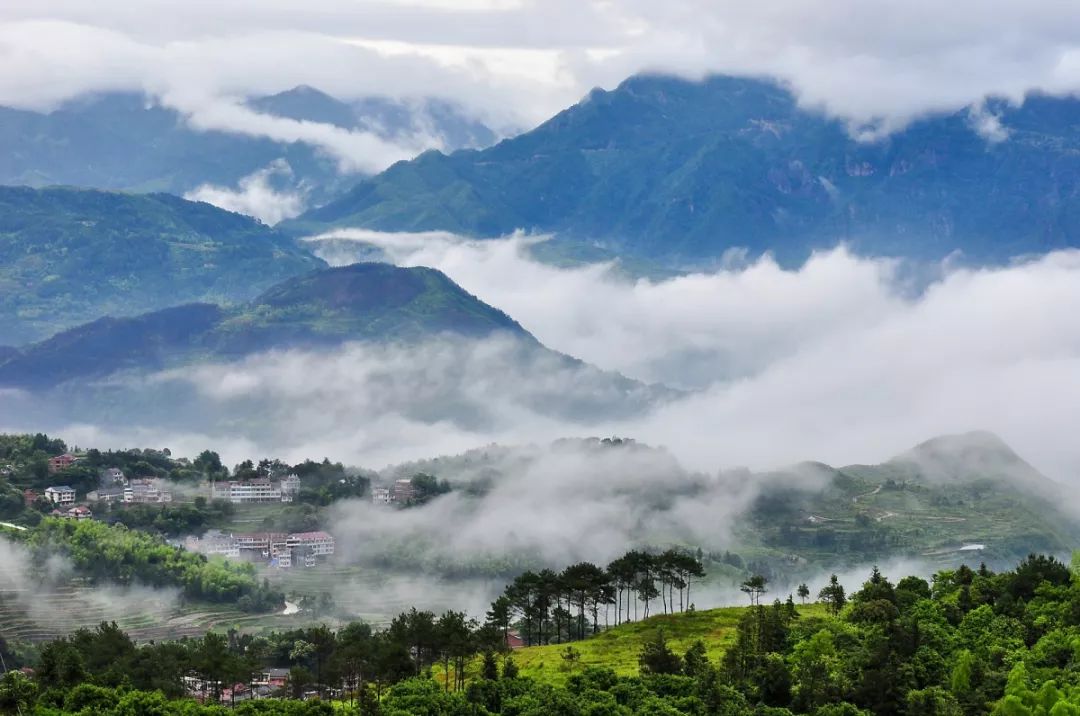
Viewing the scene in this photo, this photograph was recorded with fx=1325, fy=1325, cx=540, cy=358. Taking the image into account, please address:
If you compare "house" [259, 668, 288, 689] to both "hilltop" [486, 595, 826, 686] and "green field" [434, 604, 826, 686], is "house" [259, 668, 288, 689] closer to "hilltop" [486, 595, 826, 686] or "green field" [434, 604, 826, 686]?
"green field" [434, 604, 826, 686]

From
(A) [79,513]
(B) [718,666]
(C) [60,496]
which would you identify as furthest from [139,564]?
(B) [718,666]

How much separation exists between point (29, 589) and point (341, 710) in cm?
9577

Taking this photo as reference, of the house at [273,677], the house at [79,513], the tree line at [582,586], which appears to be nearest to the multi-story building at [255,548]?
the house at [79,513]

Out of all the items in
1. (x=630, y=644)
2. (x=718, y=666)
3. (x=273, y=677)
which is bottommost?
(x=273, y=677)

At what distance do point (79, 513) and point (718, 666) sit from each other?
5189 inches

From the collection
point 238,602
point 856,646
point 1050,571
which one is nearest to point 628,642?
point 856,646

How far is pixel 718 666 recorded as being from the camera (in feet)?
275

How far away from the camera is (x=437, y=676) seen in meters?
95.6

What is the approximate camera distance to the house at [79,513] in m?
188

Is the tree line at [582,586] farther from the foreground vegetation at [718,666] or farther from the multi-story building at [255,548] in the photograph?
the multi-story building at [255,548]

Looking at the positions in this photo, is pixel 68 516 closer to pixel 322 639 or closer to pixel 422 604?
pixel 422 604

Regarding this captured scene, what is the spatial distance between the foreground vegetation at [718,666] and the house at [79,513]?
87.5m

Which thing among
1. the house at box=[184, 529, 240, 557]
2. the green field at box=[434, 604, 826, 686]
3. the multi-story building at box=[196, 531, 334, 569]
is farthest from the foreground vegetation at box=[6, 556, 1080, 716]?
the multi-story building at box=[196, 531, 334, 569]

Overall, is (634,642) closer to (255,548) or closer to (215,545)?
(255,548)
